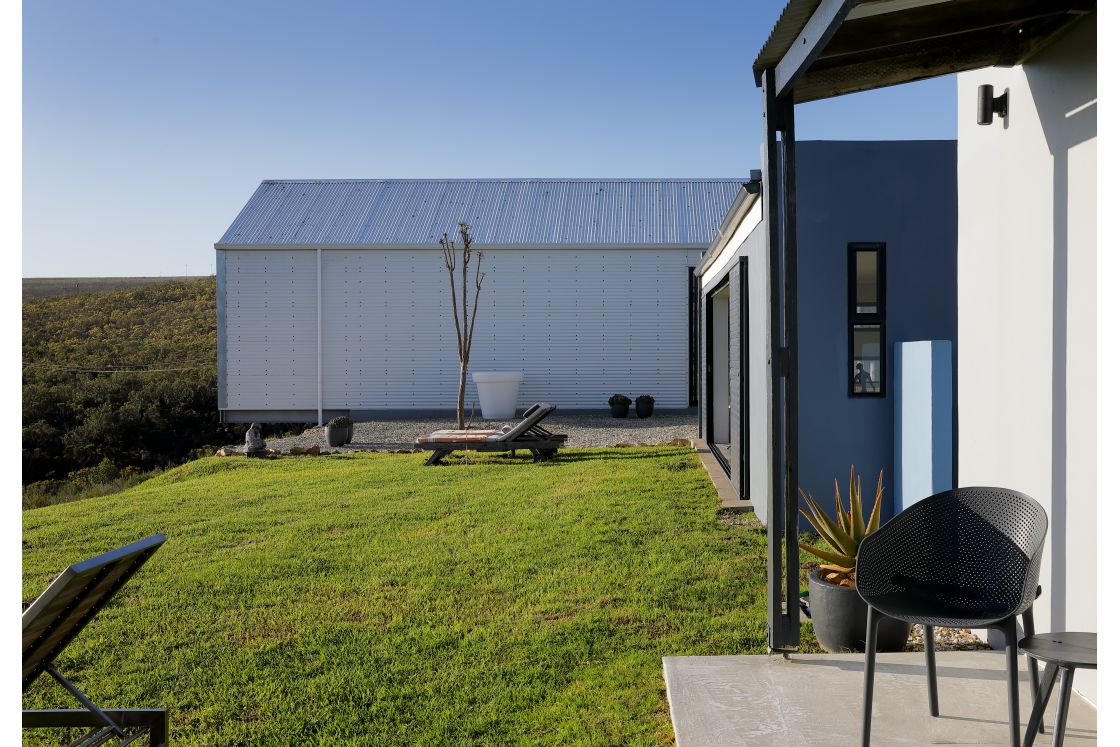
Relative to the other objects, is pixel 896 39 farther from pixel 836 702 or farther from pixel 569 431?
pixel 569 431

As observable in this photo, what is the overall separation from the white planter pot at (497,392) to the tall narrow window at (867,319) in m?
11.0

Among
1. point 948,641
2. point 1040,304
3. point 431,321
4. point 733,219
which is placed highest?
point 733,219

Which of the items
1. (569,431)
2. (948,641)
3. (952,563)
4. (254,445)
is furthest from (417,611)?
(569,431)

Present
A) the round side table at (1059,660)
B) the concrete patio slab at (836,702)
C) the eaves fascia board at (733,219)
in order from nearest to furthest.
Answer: the round side table at (1059,660) < the concrete patio slab at (836,702) < the eaves fascia board at (733,219)

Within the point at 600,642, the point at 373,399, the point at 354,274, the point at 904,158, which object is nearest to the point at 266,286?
the point at 354,274

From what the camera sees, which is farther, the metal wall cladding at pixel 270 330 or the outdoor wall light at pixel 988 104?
the metal wall cladding at pixel 270 330

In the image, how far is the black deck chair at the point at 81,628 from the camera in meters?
2.46

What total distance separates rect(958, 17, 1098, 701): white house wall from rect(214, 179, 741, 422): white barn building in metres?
14.2

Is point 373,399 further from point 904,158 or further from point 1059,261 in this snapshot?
point 1059,261

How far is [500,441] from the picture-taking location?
11.9m

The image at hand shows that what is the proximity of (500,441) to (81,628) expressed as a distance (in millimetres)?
9085

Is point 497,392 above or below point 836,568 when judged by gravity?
above

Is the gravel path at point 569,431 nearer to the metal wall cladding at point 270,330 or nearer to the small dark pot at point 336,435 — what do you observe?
the small dark pot at point 336,435

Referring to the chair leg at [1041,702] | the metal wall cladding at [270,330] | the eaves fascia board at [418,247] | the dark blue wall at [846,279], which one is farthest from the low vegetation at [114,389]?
the chair leg at [1041,702]
